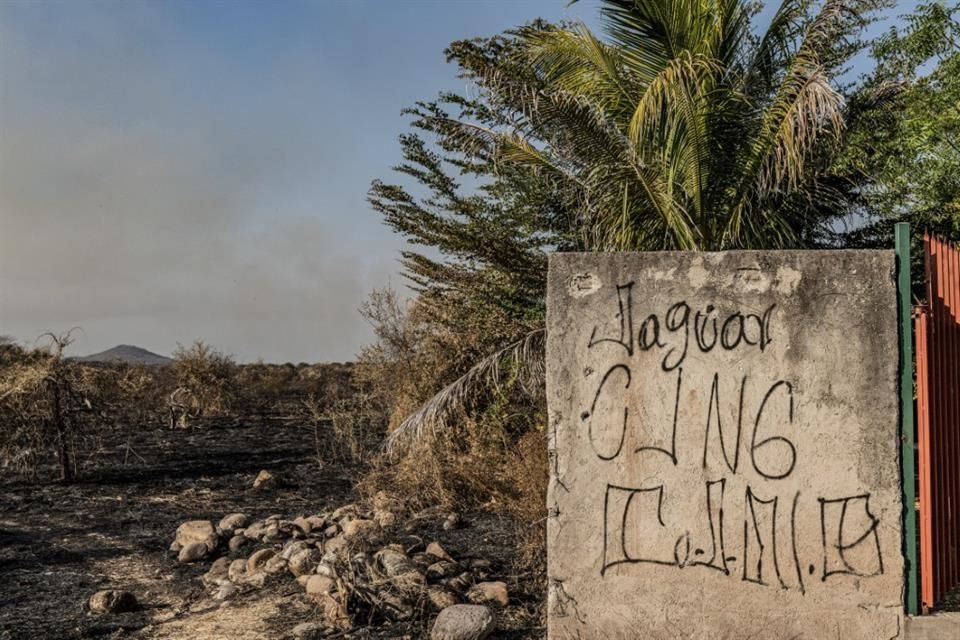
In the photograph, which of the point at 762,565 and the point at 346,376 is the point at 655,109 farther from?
the point at 346,376

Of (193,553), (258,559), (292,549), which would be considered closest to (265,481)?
(193,553)

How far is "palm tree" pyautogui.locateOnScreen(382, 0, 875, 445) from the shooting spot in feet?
33.6

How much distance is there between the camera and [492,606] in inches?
247

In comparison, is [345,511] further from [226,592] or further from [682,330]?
[682,330]

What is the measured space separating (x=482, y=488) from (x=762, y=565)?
16.7 ft

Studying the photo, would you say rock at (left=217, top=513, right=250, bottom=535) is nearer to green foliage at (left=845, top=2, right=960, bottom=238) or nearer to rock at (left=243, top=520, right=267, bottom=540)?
rock at (left=243, top=520, right=267, bottom=540)

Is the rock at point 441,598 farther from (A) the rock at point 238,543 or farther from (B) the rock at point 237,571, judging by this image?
(A) the rock at point 238,543

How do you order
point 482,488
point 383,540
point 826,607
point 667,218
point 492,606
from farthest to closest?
point 667,218
point 482,488
point 383,540
point 492,606
point 826,607

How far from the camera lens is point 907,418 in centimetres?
484

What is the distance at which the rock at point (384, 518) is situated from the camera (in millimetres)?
8898

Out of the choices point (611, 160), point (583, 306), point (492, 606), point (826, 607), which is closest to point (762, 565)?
point (826, 607)

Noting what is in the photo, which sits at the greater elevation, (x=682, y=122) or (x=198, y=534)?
Result: (x=682, y=122)

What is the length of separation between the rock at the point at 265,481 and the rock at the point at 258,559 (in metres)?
4.38

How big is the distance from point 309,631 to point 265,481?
6.50 meters
